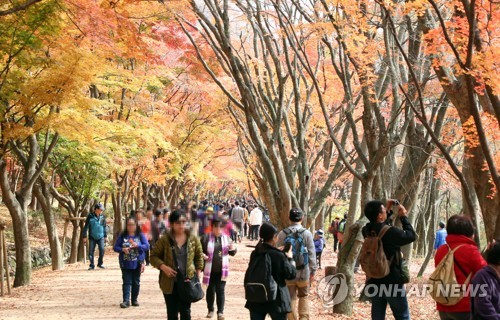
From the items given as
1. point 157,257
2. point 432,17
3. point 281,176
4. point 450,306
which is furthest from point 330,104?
point 450,306

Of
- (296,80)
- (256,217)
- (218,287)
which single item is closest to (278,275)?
(218,287)

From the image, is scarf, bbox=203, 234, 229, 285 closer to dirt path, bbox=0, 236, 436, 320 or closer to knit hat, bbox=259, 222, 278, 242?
dirt path, bbox=0, 236, 436, 320

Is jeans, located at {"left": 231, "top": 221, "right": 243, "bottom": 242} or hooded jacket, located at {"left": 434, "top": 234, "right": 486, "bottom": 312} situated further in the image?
jeans, located at {"left": 231, "top": 221, "right": 243, "bottom": 242}

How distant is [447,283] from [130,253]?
629 centimetres

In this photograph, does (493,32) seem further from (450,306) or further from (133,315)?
(133,315)

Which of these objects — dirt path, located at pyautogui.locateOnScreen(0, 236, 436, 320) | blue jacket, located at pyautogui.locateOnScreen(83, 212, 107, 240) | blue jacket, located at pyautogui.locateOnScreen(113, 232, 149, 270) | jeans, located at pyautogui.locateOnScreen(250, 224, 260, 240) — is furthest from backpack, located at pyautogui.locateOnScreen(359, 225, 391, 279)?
jeans, located at pyautogui.locateOnScreen(250, 224, 260, 240)

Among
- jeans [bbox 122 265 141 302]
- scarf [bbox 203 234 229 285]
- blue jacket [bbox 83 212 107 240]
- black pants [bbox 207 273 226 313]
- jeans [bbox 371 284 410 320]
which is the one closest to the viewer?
jeans [bbox 371 284 410 320]

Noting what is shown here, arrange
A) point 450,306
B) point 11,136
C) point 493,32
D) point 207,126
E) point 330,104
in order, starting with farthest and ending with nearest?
1. point 207,126
2. point 330,104
3. point 11,136
4. point 493,32
5. point 450,306

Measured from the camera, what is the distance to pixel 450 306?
521cm

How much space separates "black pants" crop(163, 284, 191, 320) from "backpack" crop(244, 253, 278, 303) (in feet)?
3.42

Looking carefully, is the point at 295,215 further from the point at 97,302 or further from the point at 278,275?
the point at 97,302

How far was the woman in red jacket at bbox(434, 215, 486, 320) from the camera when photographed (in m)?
5.08

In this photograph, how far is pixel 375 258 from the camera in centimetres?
622

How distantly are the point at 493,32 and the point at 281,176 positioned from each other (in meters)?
4.79
